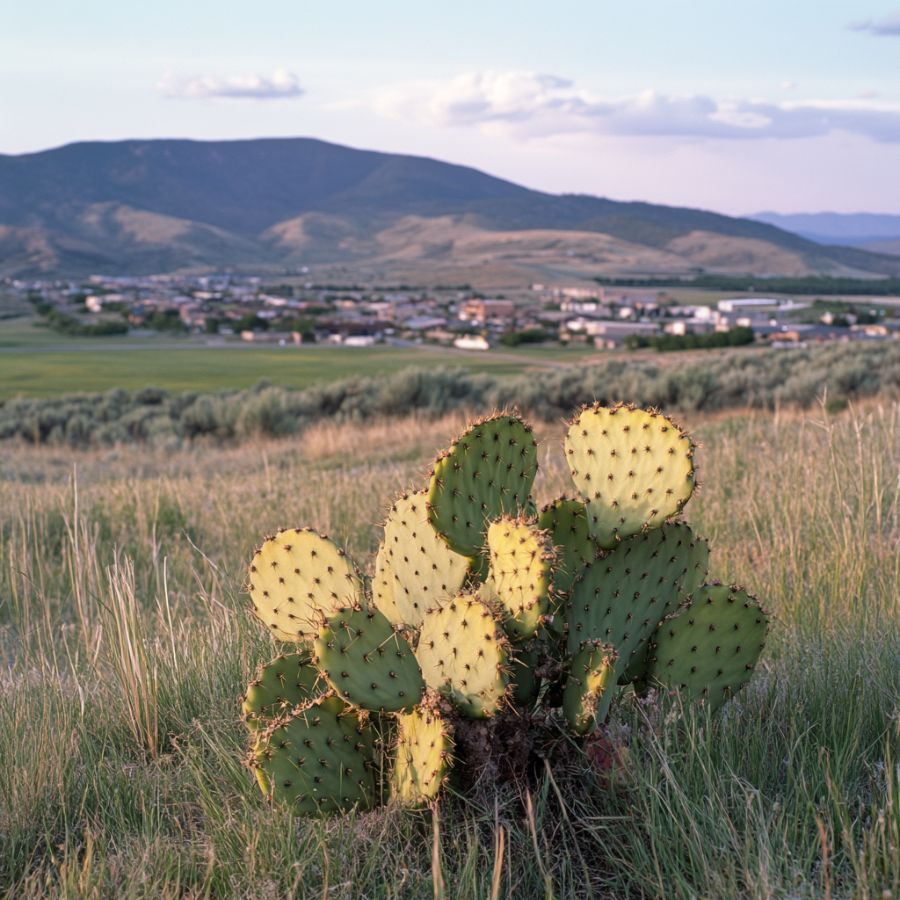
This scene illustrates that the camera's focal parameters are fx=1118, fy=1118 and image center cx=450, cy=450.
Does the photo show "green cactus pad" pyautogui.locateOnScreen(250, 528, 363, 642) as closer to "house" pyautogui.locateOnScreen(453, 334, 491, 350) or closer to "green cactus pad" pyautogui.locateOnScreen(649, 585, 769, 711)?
"green cactus pad" pyautogui.locateOnScreen(649, 585, 769, 711)

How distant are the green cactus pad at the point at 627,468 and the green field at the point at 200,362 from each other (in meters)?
24.9

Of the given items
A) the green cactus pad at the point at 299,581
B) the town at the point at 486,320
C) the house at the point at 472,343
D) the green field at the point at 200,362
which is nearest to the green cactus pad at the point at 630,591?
the green cactus pad at the point at 299,581

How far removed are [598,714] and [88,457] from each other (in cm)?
1578

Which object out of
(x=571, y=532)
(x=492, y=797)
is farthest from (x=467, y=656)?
(x=571, y=532)

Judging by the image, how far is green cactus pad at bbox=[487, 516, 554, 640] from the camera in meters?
2.52

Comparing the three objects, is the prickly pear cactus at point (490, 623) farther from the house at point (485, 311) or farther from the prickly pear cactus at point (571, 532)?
the house at point (485, 311)

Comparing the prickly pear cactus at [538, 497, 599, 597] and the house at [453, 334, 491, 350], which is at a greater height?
the prickly pear cactus at [538, 497, 599, 597]

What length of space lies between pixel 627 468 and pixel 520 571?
49 cm

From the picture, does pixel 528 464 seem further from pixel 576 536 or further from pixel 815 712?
pixel 815 712

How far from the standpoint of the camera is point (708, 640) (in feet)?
9.43

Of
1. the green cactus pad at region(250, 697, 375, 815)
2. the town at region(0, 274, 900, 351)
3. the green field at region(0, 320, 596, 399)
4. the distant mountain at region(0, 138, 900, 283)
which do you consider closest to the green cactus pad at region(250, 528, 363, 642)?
the green cactus pad at region(250, 697, 375, 815)

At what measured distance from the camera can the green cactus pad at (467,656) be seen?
8.11 ft

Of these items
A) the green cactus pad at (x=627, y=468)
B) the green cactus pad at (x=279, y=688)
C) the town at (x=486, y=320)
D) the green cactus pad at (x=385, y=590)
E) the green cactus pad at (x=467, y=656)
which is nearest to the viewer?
the green cactus pad at (x=467, y=656)

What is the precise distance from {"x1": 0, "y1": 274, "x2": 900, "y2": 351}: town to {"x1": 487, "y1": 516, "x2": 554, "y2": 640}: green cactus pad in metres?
27.1
